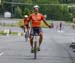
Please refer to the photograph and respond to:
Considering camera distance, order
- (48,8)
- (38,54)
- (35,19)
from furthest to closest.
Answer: (48,8) → (38,54) → (35,19)

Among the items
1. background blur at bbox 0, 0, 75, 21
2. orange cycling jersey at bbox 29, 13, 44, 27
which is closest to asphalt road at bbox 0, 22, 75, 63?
orange cycling jersey at bbox 29, 13, 44, 27

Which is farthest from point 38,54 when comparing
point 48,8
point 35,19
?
point 48,8

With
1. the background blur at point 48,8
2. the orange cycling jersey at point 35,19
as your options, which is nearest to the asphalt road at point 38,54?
the orange cycling jersey at point 35,19

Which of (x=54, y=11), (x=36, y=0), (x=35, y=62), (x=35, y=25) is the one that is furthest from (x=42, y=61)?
(x=36, y=0)

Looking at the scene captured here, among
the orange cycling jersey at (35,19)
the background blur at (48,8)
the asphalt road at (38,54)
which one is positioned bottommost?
the background blur at (48,8)

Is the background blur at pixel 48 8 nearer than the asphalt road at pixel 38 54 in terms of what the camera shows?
No

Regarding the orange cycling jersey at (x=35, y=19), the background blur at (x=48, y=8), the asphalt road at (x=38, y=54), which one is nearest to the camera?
the asphalt road at (x=38, y=54)

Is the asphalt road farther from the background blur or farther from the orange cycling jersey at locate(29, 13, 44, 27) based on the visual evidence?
the background blur

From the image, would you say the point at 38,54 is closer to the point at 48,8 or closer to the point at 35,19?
the point at 35,19

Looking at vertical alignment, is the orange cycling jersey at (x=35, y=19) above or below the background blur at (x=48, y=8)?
above

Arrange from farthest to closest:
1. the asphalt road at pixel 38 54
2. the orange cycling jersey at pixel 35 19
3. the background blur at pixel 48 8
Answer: the background blur at pixel 48 8
the orange cycling jersey at pixel 35 19
the asphalt road at pixel 38 54

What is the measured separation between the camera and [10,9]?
127562mm

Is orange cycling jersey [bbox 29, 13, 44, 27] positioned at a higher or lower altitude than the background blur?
higher

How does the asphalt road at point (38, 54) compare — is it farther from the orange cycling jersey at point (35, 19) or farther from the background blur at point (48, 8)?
the background blur at point (48, 8)
